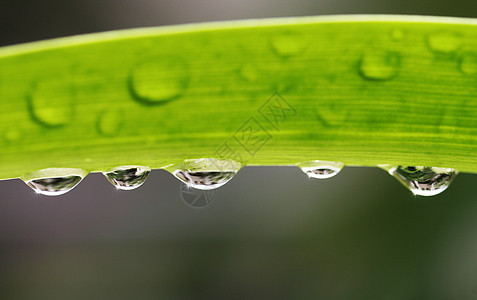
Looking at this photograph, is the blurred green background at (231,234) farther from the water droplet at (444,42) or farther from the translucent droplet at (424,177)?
the water droplet at (444,42)

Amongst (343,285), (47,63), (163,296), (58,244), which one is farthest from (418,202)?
(47,63)

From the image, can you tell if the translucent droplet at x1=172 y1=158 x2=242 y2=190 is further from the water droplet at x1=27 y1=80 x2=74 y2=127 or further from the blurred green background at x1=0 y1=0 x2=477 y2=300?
the blurred green background at x1=0 y1=0 x2=477 y2=300

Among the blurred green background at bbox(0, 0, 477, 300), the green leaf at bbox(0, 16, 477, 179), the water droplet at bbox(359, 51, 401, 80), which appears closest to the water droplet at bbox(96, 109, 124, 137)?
the green leaf at bbox(0, 16, 477, 179)

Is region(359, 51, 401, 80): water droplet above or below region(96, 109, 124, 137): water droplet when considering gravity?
above

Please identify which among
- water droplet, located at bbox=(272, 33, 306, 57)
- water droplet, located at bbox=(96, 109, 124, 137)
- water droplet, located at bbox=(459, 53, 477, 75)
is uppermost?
water droplet, located at bbox=(272, 33, 306, 57)

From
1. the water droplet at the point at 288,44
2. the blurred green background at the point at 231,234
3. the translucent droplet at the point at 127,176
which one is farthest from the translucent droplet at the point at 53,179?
the blurred green background at the point at 231,234

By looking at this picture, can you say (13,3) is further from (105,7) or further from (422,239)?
(422,239)

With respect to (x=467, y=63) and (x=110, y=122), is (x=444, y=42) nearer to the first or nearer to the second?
(x=467, y=63)
